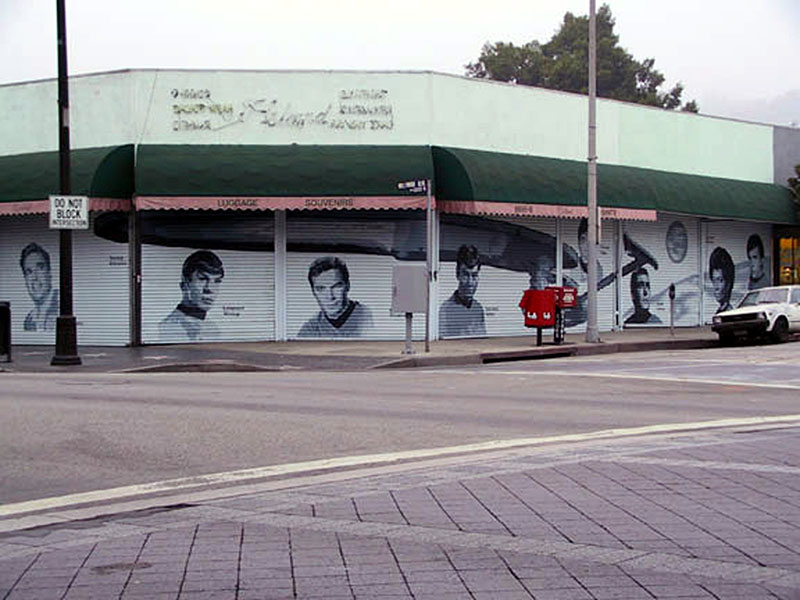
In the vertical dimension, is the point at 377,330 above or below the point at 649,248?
below

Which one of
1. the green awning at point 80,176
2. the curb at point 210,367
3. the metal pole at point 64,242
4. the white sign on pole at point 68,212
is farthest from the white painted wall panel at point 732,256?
the metal pole at point 64,242

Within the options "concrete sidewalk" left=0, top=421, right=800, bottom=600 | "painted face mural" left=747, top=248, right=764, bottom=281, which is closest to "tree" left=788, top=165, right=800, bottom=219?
"painted face mural" left=747, top=248, right=764, bottom=281

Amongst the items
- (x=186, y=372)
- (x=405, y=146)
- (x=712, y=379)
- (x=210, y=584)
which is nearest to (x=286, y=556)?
(x=210, y=584)

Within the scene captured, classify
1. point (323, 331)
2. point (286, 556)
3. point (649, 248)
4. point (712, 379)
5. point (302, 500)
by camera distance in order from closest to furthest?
point (286, 556)
point (302, 500)
point (712, 379)
point (323, 331)
point (649, 248)

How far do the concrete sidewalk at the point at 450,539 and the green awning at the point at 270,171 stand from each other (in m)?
15.5

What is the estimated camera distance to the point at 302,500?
7.23m

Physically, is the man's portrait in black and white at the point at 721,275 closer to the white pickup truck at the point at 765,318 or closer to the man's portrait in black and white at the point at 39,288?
the white pickup truck at the point at 765,318

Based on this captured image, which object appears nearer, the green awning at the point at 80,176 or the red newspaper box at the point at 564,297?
the green awning at the point at 80,176

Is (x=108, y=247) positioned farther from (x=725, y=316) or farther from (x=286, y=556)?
(x=286, y=556)

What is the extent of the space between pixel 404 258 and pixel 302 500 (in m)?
18.5

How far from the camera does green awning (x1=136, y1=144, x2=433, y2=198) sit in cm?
2322

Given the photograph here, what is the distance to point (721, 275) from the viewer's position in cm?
3316

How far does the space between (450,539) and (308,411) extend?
6.19 meters

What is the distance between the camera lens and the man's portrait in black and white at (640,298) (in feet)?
99.7
